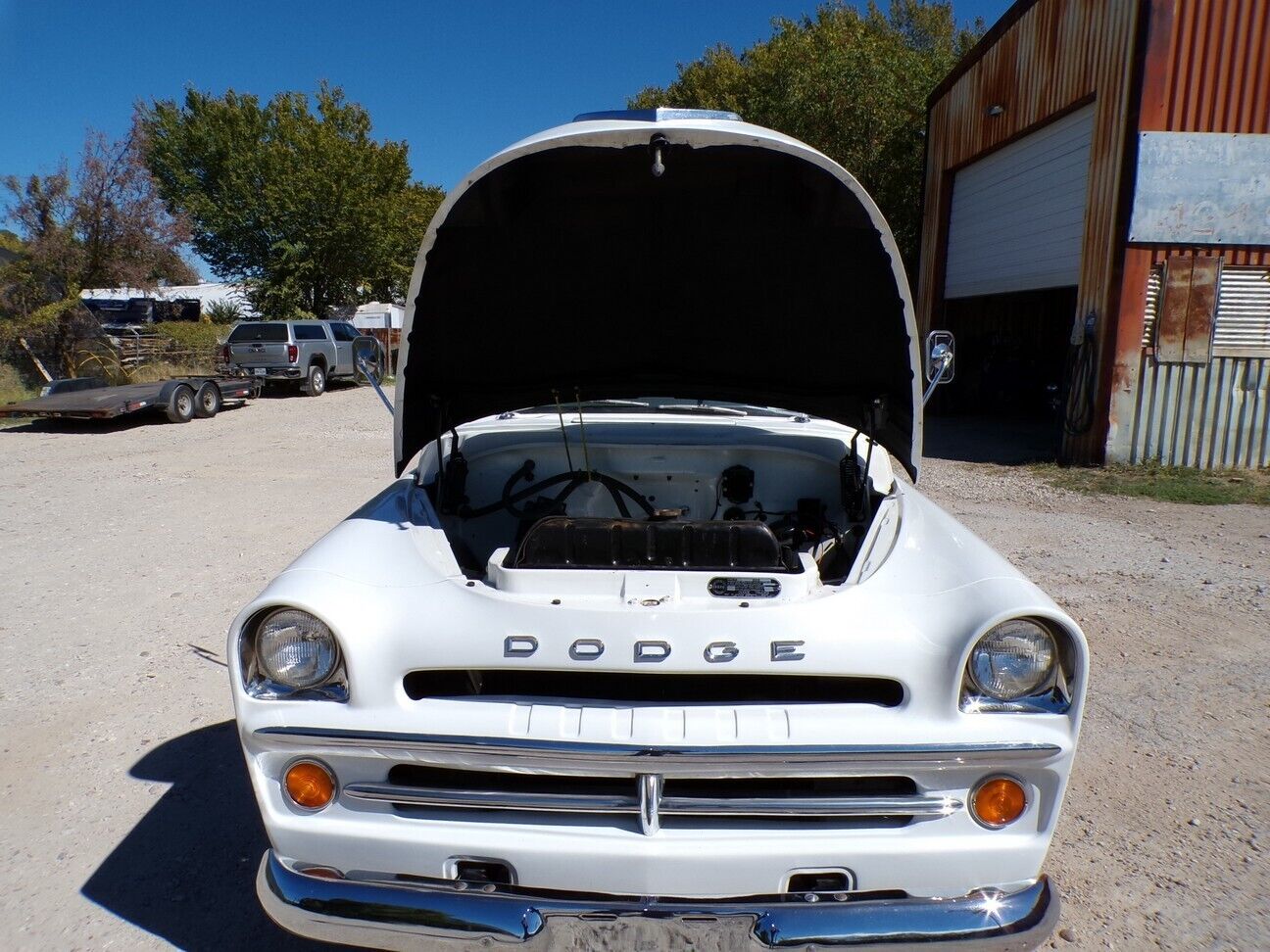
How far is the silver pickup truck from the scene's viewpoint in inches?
759

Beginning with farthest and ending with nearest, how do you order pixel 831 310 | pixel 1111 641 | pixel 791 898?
pixel 1111 641 → pixel 831 310 → pixel 791 898

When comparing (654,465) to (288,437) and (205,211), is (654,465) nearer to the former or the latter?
(288,437)

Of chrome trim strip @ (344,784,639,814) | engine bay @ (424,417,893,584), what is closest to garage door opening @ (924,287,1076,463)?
engine bay @ (424,417,893,584)

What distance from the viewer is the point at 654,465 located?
360cm

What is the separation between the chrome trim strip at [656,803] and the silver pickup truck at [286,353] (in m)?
17.9

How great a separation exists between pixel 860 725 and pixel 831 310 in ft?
5.73

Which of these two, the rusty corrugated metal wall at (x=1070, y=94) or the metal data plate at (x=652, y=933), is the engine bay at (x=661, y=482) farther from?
the rusty corrugated metal wall at (x=1070, y=94)

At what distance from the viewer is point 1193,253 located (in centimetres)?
977

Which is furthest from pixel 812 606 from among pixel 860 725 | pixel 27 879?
pixel 27 879

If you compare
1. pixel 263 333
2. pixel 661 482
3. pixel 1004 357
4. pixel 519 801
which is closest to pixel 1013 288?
pixel 1004 357

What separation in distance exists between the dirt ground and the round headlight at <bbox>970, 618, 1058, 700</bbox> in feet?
3.41

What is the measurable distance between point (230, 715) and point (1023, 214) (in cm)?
1253

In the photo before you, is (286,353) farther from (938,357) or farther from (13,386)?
(938,357)

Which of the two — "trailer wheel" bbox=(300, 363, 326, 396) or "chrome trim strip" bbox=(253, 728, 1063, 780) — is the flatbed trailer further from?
"chrome trim strip" bbox=(253, 728, 1063, 780)
